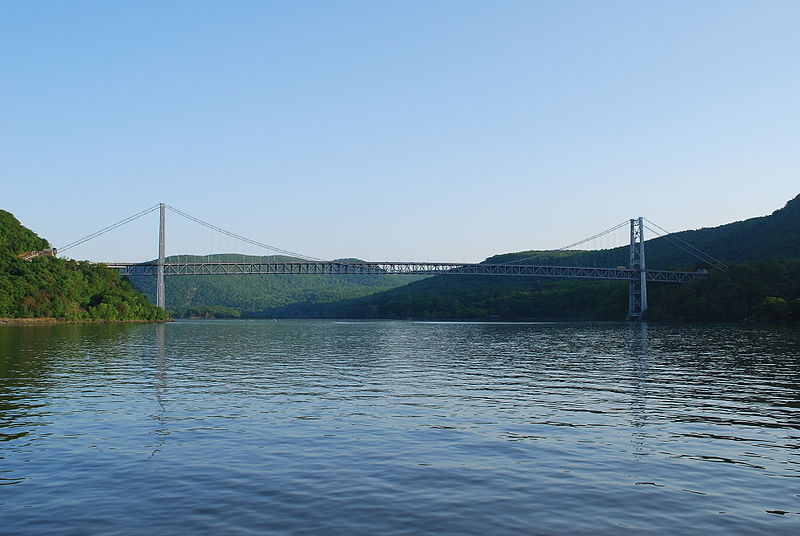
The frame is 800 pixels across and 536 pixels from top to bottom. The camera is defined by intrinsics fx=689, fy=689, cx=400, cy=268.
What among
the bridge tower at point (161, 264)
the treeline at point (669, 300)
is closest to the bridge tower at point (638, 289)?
the treeline at point (669, 300)

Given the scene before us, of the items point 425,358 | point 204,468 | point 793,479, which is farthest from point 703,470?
point 425,358

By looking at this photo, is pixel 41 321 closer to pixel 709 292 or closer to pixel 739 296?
pixel 709 292

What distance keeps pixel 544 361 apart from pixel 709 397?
17582 millimetres

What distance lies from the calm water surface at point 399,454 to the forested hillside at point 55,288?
330ft

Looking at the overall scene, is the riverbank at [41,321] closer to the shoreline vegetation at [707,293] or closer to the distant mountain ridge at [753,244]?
the shoreline vegetation at [707,293]

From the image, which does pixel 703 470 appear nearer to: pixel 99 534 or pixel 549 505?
pixel 549 505

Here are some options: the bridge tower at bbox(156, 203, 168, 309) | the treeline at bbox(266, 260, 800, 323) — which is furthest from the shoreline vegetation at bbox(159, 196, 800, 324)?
the bridge tower at bbox(156, 203, 168, 309)

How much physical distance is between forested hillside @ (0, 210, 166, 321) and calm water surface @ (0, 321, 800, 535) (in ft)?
330

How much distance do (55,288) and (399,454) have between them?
132 meters

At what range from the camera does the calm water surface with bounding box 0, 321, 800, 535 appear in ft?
37.5

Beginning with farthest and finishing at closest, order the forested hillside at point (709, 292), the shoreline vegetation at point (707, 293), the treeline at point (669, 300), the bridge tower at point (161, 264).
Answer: the bridge tower at point (161, 264)
the forested hillside at point (709, 292)
the shoreline vegetation at point (707, 293)
the treeline at point (669, 300)

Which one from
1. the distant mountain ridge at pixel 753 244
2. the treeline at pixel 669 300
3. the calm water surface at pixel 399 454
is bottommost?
the calm water surface at pixel 399 454

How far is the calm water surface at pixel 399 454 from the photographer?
1144cm

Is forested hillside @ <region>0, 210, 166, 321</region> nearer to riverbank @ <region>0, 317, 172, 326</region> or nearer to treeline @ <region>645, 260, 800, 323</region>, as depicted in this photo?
riverbank @ <region>0, 317, 172, 326</region>
